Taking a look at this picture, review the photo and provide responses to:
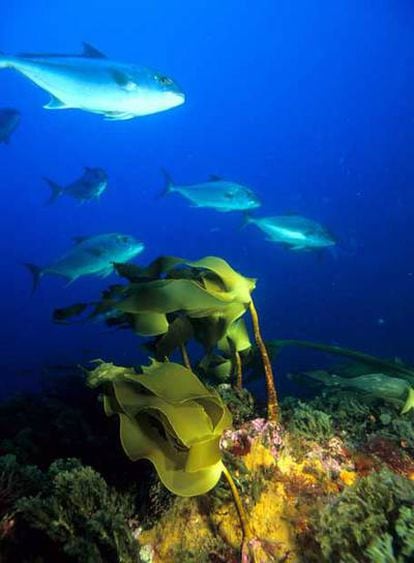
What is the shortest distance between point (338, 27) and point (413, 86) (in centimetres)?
1665

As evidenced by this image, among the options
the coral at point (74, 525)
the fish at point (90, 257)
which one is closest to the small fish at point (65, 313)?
the coral at point (74, 525)

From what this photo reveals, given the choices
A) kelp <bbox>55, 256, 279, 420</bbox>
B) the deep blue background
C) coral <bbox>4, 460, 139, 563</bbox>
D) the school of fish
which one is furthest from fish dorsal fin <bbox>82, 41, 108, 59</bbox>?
the deep blue background

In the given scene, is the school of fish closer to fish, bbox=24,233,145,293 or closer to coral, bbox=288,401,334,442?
fish, bbox=24,233,145,293

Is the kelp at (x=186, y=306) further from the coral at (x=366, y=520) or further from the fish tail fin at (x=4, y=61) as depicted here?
the fish tail fin at (x=4, y=61)

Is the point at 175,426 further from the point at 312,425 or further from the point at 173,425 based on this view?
the point at 312,425

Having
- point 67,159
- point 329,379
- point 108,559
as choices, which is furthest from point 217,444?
point 67,159

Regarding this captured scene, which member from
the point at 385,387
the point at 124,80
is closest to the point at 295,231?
the point at 124,80

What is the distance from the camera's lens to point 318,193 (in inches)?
2822

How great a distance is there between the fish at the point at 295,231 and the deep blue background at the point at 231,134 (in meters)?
23.0

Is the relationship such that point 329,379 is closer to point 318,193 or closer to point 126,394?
point 126,394

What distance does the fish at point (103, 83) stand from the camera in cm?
422

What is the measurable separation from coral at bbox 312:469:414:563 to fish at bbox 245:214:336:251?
626 centimetres

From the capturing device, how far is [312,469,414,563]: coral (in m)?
1.63

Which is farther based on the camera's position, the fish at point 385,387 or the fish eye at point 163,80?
the fish eye at point 163,80
